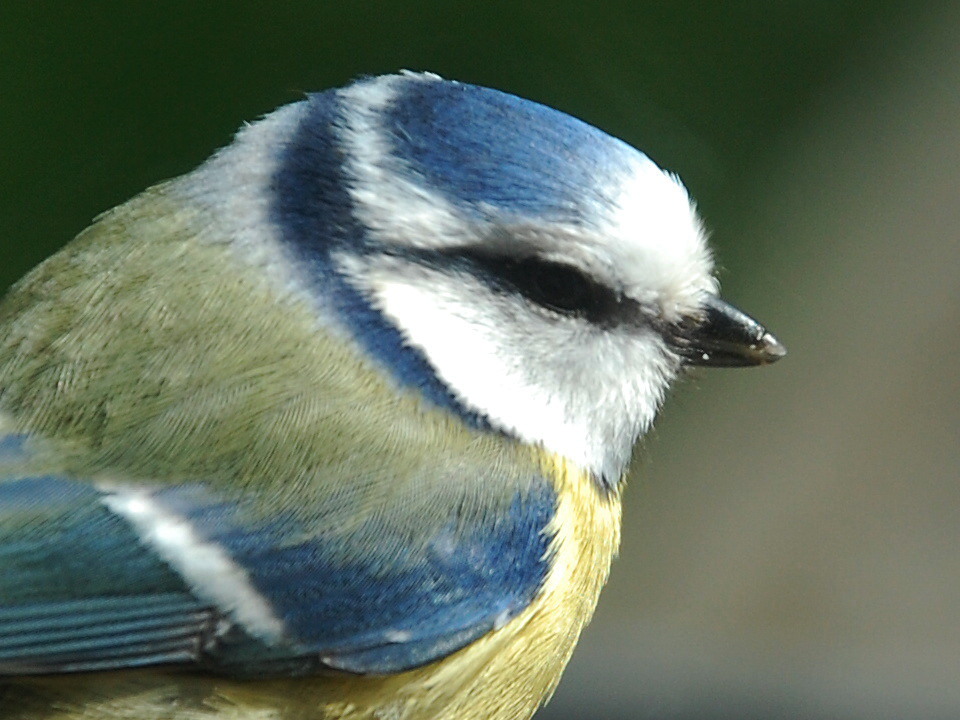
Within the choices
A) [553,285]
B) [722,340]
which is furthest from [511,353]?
[722,340]

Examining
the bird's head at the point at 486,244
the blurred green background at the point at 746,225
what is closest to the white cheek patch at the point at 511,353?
the bird's head at the point at 486,244

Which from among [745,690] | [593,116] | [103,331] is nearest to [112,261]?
[103,331]

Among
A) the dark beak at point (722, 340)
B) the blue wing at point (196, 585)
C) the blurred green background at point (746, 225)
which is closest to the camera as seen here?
the blue wing at point (196, 585)

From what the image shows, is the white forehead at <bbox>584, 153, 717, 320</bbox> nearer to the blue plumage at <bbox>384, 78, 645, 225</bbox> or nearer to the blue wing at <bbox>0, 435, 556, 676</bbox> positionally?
the blue plumage at <bbox>384, 78, 645, 225</bbox>

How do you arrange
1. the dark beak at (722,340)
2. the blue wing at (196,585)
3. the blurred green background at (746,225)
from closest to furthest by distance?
the blue wing at (196,585)
the dark beak at (722,340)
the blurred green background at (746,225)

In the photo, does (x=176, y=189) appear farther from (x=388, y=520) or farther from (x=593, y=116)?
(x=593, y=116)

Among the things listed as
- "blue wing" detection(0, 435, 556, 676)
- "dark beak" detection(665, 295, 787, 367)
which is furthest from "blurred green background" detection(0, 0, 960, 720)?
"blue wing" detection(0, 435, 556, 676)

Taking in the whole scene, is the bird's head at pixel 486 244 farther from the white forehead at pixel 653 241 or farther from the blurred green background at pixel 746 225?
the blurred green background at pixel 746 225
